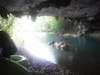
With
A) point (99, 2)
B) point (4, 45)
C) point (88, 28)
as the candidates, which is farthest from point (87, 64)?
point (88, 28)

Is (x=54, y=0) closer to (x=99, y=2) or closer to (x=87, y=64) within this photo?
(x=99, y=2)

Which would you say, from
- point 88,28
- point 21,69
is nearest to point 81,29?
point 88,28

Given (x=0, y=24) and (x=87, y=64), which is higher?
(x=0, y=24)

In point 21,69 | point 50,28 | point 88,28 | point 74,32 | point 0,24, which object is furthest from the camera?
point 50,28

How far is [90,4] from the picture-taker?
21.0 ft

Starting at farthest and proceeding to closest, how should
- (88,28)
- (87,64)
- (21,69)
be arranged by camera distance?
(88,28) < (87,64) < (21,69)

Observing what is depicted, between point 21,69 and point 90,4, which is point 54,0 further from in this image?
point 21,69

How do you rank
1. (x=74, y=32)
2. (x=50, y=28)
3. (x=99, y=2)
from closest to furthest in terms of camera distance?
(x=99, y=2) < (x=74, y=32) < (x=50, y=28)

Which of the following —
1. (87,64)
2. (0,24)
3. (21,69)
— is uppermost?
(0,24)

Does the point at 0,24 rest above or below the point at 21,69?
above

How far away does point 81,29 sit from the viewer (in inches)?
934

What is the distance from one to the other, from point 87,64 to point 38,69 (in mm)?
2659

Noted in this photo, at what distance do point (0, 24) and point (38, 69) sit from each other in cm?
563

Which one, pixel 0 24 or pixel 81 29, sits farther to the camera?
pixel 81 29
